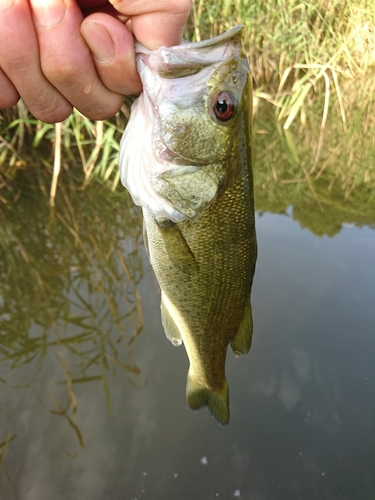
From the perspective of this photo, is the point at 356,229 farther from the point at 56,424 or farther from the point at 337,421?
the point at 56,424

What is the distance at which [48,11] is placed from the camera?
1.07 meters

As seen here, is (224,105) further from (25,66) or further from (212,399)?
(212,399)

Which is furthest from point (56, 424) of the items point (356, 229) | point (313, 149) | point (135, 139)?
point (313, 149)

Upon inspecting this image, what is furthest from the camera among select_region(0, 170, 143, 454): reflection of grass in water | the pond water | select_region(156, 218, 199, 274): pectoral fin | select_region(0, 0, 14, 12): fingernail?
select_region(0, 170, 143, 454): reflection of grass in water

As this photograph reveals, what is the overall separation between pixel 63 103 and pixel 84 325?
1839mm

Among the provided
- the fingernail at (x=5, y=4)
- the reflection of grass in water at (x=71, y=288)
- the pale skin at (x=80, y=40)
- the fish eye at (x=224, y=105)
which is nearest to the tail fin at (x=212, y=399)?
the reflection of grass in water at (x=71, y=288)

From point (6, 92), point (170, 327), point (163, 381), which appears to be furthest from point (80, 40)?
point (163, 381)

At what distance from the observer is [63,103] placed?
1.31 meters

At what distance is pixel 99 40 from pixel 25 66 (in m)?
0.23

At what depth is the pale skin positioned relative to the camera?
1.07m

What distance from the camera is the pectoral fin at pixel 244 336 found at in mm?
1488

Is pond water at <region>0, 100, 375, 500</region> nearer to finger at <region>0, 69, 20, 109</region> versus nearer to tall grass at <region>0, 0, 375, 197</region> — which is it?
tall grass at <region>0, 0, 375, 197</region>

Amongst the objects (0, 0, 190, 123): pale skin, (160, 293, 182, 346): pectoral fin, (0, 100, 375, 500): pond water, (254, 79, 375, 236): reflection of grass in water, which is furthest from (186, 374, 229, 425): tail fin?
(254, 79, 375, 236): reflection of grass in water

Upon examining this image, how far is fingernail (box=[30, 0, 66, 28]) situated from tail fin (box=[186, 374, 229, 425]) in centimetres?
133
